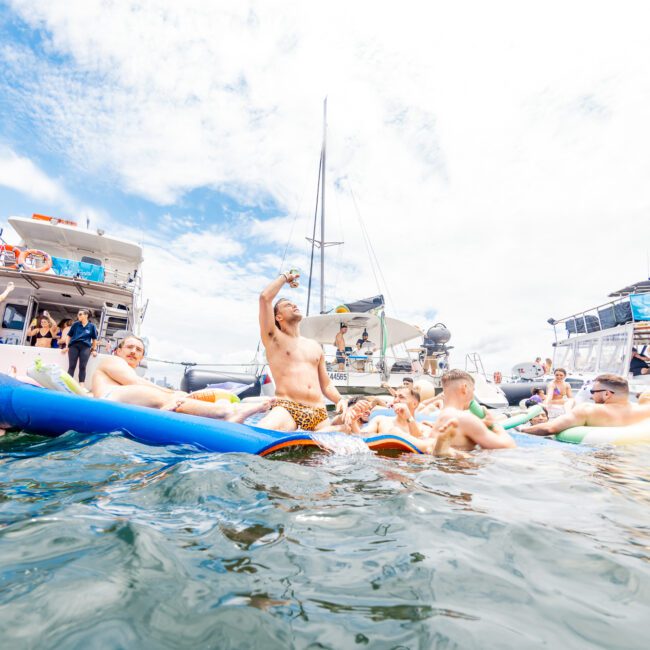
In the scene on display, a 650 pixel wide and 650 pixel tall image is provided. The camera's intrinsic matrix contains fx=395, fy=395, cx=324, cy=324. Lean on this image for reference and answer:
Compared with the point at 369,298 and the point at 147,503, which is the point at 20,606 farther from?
the point at 369,298

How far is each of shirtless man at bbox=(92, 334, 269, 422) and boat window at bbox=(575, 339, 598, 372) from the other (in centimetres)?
1363

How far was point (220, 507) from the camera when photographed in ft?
5.41

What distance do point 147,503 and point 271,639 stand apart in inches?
41.7

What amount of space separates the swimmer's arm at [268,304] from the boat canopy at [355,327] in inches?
371

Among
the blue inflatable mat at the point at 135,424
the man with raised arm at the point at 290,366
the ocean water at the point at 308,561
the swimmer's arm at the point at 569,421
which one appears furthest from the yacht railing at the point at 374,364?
the ocean water at the point at 308,561

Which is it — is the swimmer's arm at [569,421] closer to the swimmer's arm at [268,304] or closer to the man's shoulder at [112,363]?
the swimmer's arm at [268,304]

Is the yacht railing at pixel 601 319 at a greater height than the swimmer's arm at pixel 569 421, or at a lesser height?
greater

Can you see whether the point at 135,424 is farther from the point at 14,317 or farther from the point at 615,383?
the point at 14,317

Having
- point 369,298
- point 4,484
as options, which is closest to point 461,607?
point 4,484

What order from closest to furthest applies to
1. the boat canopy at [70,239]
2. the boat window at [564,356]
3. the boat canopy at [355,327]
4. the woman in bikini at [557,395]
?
1. the woman in bikini at [557,395]
2. the boat canopy at [70,239]
3. the boat canopy at [355,327]
4. the boat window at [564,356]

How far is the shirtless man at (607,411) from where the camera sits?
4.85 metres

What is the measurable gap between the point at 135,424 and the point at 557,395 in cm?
888

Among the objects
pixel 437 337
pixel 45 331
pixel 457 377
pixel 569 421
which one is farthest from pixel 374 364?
pixel 45 331

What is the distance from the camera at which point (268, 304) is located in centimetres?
347
